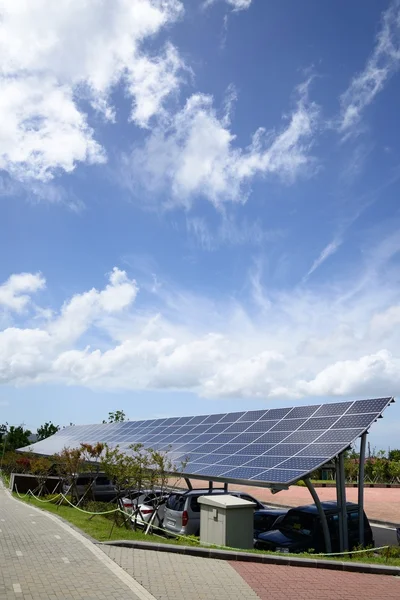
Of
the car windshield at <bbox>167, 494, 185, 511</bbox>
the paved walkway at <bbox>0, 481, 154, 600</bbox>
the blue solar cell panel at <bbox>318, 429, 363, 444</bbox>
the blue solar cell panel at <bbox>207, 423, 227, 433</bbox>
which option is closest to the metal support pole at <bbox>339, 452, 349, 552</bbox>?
the blue solar cell panel at <bbox>318, 429, 363, 444</bbox>

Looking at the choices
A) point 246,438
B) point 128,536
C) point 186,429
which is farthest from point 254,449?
point 186,429

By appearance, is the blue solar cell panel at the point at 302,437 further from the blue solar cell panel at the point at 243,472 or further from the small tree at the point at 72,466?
the small tree at the point at 72,466

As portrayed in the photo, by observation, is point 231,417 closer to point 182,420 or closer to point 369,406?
point 182,420

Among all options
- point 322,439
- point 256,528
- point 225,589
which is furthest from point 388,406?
point 225,589

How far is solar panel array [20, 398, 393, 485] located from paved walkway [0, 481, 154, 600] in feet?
15.3

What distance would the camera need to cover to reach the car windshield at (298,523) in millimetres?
13969

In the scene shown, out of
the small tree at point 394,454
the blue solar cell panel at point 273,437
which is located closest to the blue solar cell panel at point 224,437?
the blue solar cell panel at point 273,437

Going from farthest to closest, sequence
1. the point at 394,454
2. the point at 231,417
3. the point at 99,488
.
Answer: the point at 394,454
the point at 99,488
the point at 231,417

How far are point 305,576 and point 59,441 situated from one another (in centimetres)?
3673

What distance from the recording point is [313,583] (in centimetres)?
947

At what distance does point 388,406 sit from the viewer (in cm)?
1497

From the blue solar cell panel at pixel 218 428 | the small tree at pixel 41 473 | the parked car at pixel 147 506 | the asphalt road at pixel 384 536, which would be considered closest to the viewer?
the parked car at pixel 147 506

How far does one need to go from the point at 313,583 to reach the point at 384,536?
1144cm

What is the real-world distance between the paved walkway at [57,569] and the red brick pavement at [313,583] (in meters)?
2.21
